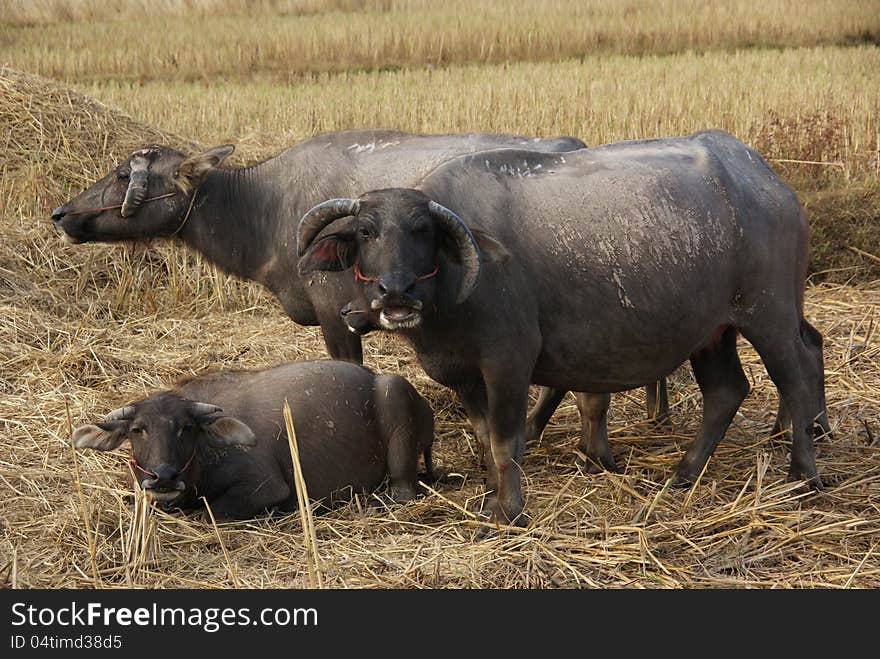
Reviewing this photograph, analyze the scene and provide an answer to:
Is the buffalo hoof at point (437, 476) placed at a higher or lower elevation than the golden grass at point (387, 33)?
lower

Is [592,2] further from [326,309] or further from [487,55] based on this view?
[326,309]

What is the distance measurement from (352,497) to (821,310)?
15.9 ft

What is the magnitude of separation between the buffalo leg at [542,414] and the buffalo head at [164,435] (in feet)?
6.65

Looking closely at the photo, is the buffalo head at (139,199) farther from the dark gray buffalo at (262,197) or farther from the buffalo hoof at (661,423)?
the buffalo hoof at (661,423)

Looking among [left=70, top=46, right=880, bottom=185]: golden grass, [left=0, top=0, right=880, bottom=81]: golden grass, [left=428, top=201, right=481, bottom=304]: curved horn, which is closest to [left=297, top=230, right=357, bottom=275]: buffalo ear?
[left=428, top=201, right=481, bottom=304]: curved horn

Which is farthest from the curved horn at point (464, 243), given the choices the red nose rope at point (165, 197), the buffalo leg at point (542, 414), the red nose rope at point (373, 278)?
the red nose rope at point (165, 197)

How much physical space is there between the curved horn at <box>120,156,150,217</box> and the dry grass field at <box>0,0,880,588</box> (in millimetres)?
1178

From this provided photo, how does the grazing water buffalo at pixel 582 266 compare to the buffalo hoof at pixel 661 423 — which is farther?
the buffalo hoof at pixel 661 423

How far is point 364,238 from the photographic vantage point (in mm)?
4758

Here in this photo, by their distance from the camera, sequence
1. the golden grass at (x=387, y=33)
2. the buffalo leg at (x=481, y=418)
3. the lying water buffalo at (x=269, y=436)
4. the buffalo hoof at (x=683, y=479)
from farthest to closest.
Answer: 1. the golden grass at (x=387, y=33)
2. the buffalo hoof at (x=683, y=479)
3. the buffalo leg at (x=481, y=418)
4. the lying water buffalo at (x=269, y=436)

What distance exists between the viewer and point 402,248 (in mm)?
4652

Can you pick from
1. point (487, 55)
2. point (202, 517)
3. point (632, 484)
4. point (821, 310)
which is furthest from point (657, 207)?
point (487, 55)

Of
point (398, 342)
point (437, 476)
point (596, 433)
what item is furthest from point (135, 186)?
point (596, 433)

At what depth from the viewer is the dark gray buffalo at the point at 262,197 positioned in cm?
682
